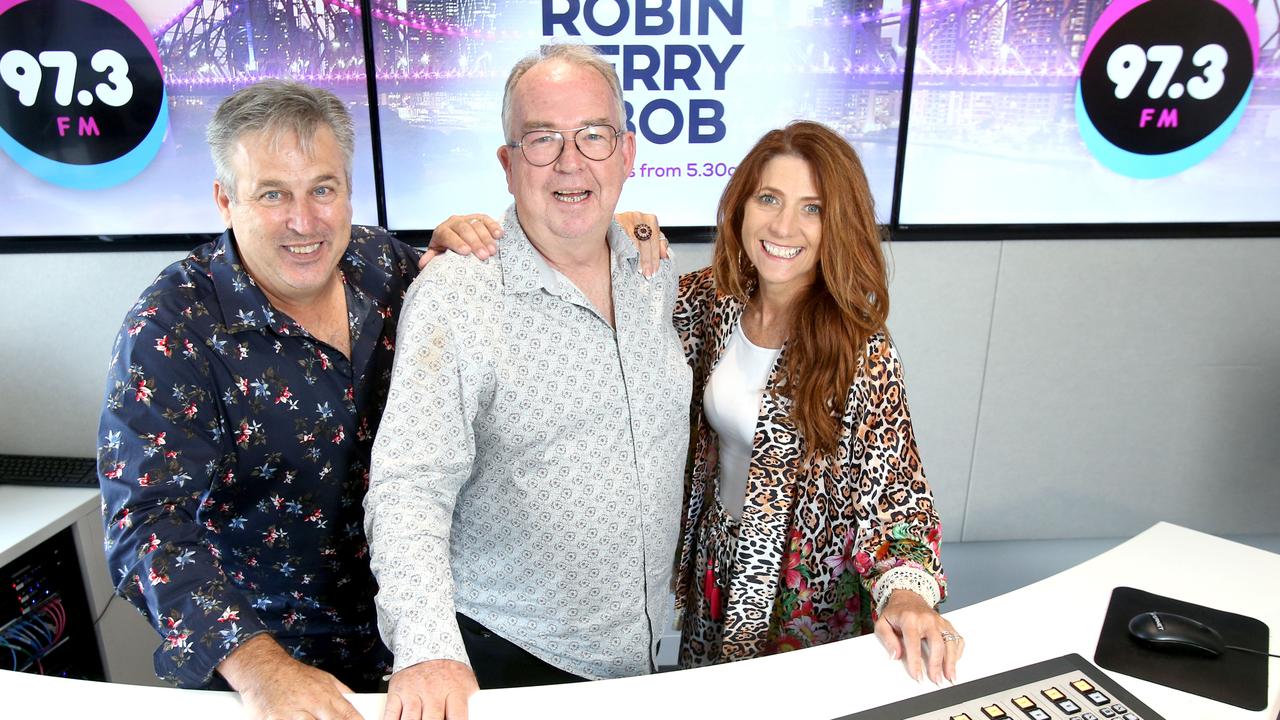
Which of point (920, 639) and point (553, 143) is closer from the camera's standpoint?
point (920, 639)

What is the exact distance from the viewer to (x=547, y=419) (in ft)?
4.57

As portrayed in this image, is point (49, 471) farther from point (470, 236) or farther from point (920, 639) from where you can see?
point (920, 639)

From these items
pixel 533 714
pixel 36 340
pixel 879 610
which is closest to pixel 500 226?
pixel 533 714

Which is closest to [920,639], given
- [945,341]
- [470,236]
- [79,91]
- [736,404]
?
[736,404]

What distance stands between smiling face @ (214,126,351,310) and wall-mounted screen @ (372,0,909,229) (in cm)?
132

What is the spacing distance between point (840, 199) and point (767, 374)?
376 mm

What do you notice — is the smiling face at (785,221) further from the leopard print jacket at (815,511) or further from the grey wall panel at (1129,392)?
the grey wall panel at (1129,392)

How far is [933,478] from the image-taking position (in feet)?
10.1

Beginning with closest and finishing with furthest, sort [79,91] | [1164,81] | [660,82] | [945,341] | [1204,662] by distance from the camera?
[1204,662], [79,91], [660,82], [1164,81], [945,341]

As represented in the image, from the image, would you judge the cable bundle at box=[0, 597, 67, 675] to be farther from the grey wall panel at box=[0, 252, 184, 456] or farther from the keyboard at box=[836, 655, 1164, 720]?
the keyboard at box=[836, 655, 1164, 720]

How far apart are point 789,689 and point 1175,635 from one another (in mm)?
636

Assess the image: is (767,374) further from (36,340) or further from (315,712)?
(36,340)

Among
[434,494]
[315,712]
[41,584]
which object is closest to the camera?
[315,712]

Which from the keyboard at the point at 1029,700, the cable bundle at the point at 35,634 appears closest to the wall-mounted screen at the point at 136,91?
the cable bundle at the point at 35,634
